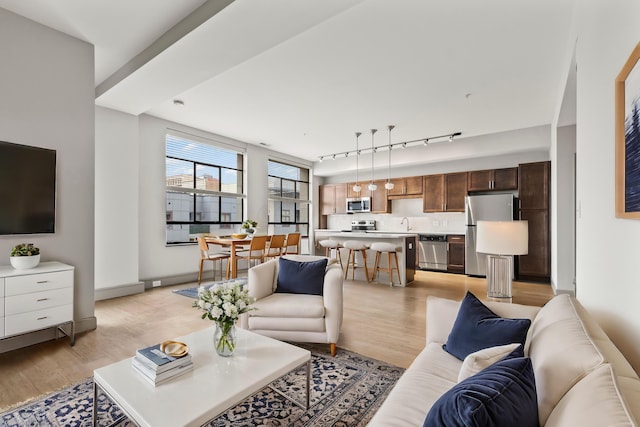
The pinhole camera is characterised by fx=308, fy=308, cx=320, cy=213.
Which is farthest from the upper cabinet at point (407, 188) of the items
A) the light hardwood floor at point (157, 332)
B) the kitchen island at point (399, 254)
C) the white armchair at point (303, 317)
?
the white armchair at point (303, 317)

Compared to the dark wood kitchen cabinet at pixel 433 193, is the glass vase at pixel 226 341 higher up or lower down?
lower down

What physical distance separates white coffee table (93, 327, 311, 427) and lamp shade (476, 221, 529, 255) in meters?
1.92

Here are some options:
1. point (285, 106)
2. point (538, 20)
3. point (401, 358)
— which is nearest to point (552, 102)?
point (538, 20)

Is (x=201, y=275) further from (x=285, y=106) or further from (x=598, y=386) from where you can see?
(x=598, y=386)

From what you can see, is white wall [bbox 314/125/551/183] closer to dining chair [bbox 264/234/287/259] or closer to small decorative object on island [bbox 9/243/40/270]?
dining chair [bbox 264/234/287/259]

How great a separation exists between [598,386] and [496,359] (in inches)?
15.1

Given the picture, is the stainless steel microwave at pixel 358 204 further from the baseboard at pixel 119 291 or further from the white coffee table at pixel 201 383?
the white coffee table at pixel 201 383

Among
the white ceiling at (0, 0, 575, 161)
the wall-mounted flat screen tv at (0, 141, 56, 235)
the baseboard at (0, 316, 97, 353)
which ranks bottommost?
the baseboard at (0, 316, 97, 353)

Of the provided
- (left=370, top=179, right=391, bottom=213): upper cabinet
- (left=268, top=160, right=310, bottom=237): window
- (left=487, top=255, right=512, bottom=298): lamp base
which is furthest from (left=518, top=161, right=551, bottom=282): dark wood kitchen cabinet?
(left=268, top=160, right=310, bottom=237): window

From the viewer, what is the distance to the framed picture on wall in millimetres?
1027

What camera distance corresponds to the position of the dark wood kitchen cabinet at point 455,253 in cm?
657

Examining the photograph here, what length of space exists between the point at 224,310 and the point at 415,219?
673 cm

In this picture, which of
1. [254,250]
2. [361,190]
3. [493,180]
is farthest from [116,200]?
[493,180]

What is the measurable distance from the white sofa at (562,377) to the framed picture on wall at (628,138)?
0.45 m
